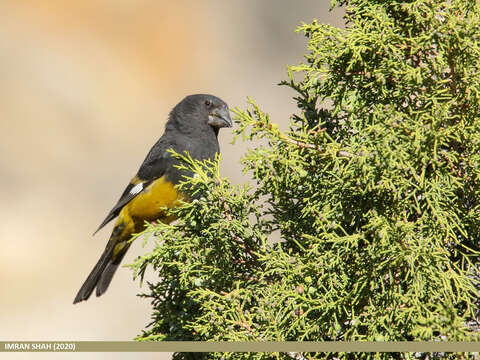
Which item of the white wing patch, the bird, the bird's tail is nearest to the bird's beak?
the bird

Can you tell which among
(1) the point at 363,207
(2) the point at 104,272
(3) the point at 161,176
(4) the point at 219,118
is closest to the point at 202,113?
(4) the point at 219,118

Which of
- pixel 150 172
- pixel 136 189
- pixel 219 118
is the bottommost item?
pixel 136 189

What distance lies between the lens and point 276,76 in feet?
35.1

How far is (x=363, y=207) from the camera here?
234 cm

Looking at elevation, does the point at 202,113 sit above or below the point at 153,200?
above

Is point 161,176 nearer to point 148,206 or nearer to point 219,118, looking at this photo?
point 148,206

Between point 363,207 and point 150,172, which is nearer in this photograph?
point 363,207

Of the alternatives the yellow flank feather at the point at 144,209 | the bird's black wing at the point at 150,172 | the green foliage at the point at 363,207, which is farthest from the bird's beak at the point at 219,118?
the green foliage at the point at 363,207

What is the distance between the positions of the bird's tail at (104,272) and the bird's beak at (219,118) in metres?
1.19

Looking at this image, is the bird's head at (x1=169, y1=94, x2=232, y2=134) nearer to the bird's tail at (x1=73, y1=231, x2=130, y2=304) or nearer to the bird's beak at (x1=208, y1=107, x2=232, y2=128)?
the bird's beak at (x1=208, y1=107, x2=232, y2=128)

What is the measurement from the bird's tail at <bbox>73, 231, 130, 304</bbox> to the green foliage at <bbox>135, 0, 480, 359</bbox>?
2017mm

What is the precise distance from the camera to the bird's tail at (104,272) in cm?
451

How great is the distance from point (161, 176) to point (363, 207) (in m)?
2.48

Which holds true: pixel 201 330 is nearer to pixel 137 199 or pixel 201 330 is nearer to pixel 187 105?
pixel 137 199
